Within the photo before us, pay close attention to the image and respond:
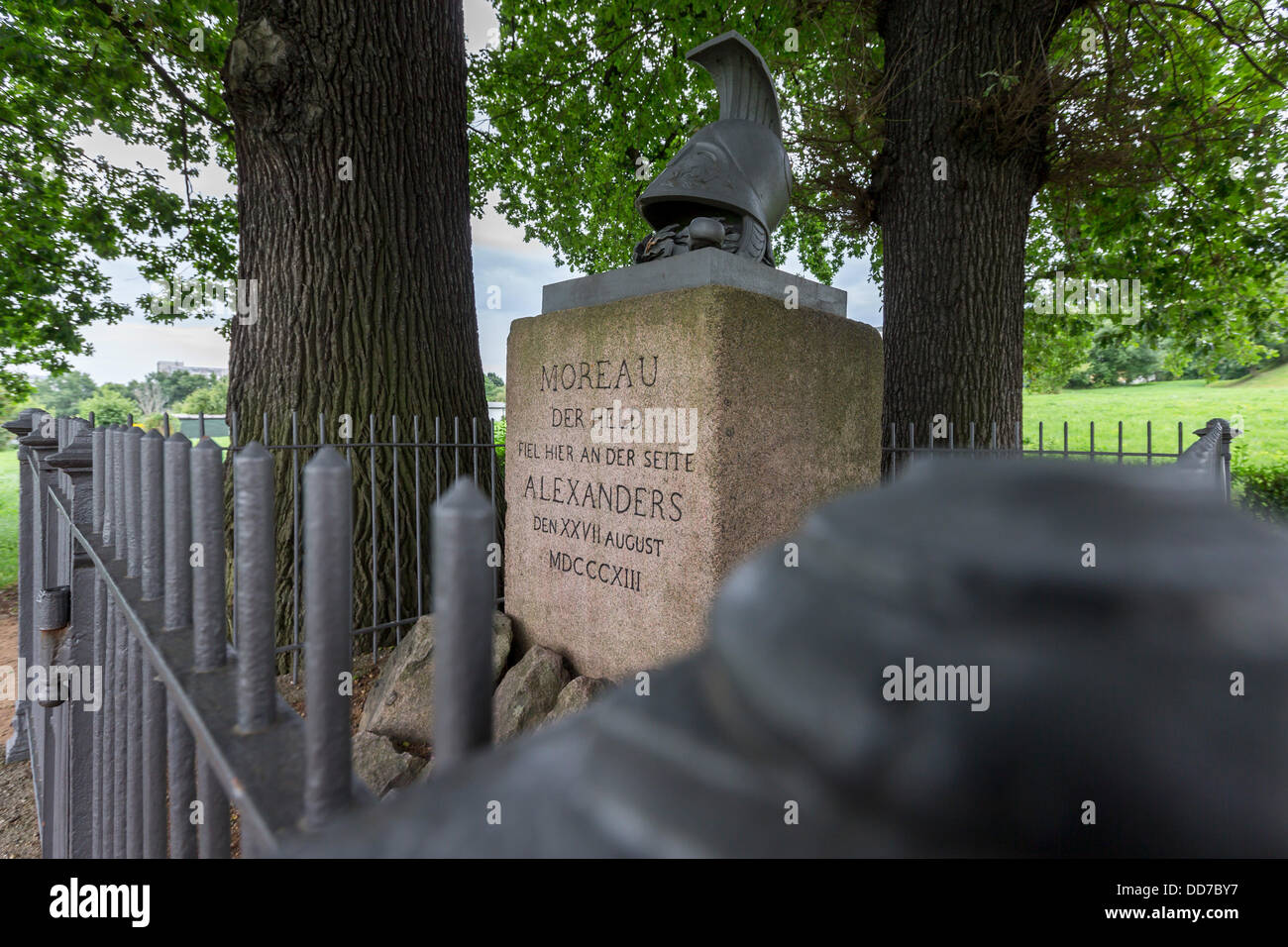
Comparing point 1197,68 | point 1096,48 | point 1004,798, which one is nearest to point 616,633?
point 1004,798

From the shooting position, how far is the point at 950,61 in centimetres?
623

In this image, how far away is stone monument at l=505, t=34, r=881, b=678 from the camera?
3.05m

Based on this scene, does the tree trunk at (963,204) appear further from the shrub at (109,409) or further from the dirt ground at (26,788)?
the shrub at (109,409)

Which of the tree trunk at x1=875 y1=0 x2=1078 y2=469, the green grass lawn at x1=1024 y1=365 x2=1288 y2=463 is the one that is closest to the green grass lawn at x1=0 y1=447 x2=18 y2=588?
the tree trunk at x1=875 y1=0 x2=1078 y2=469

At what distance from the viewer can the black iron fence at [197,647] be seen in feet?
2.16

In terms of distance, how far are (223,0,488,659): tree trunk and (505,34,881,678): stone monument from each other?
4.57 ft

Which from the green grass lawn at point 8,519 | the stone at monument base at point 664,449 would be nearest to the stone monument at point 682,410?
the stone at monument base at point 664,449

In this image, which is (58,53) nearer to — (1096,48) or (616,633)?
(616,633)

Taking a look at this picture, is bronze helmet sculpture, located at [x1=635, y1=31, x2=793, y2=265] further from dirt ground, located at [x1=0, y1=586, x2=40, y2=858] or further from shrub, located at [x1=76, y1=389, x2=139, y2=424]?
dirt ground, located at [x1=0, y1=586, x2=40, y2=858]

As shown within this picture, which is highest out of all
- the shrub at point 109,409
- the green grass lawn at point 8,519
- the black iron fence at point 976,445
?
the shrub at point 109,409

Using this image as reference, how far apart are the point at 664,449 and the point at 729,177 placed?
1.82 metres

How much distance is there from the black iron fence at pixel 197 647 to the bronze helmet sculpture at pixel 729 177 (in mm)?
2822

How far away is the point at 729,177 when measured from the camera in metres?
3.74
